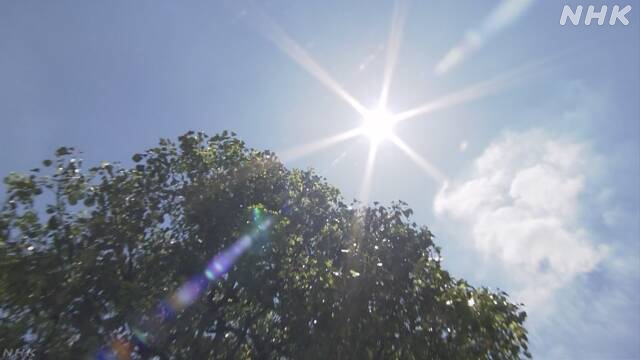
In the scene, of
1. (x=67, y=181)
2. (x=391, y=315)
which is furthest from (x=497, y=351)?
(x=67, y=181)

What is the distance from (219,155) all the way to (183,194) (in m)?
2.69

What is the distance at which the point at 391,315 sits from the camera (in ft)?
60.4

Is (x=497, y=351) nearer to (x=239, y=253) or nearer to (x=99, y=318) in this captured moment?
(x=239, y=253)

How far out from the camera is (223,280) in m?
19.8

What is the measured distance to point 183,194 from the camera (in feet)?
71.5

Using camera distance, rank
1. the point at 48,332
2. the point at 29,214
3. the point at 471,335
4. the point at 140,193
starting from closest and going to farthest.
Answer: the point at 48,332, the point at 471,335, the point at 29,214, the point at 140,193

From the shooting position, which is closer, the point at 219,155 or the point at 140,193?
the point at 140,193

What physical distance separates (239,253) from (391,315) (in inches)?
253

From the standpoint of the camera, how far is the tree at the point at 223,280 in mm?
17266

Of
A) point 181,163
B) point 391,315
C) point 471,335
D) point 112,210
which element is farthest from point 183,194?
point 471,335

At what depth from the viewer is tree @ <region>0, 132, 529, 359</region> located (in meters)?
17.3

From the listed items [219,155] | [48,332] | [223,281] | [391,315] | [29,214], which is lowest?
[48,332]

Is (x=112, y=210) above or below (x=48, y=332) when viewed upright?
above

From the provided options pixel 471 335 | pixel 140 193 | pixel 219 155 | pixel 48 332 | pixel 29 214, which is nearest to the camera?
pixel 48 332
